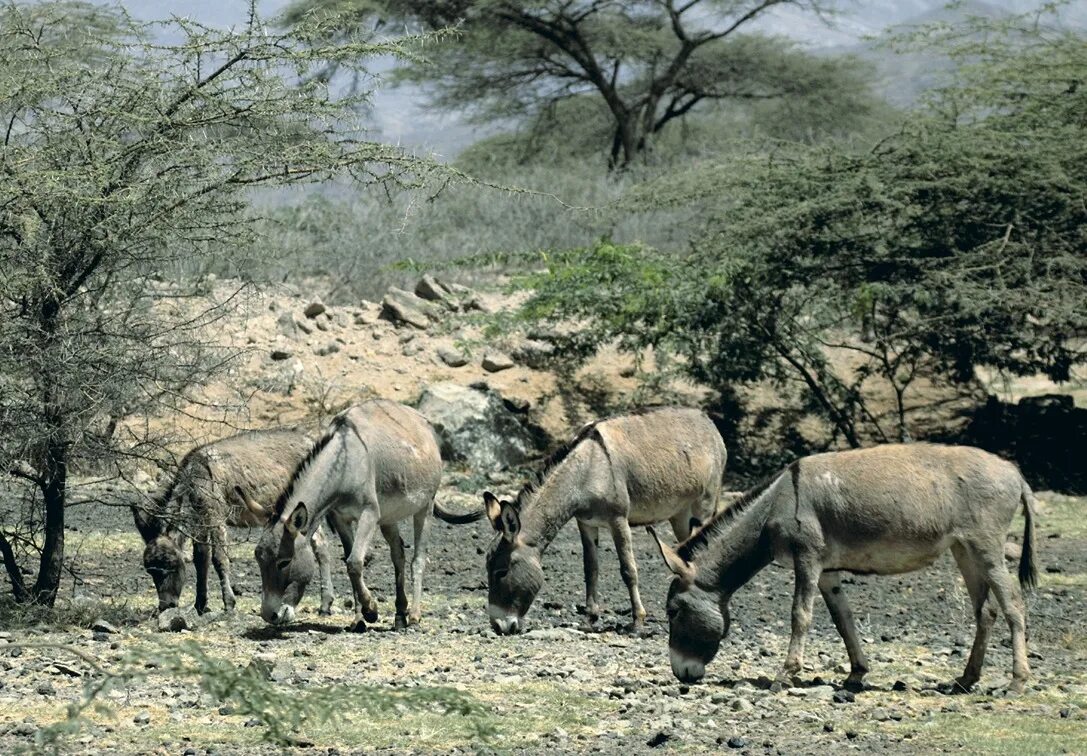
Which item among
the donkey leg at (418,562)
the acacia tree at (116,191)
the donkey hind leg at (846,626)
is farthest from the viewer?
the donkey leg at (418,562)

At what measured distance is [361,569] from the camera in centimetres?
1182

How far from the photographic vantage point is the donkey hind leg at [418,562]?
12483mm

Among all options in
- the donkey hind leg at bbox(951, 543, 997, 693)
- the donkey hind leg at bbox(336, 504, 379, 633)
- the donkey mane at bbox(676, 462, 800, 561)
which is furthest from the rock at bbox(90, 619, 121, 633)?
the donkey hind leg at bbox(951, 543, 997, 693)

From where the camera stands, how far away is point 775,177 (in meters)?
22.0

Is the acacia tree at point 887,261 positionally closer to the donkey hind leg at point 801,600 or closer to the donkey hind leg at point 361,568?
the donkey hind leg at point 361,568

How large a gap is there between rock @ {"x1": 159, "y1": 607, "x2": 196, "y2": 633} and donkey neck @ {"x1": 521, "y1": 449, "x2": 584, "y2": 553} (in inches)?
97.6

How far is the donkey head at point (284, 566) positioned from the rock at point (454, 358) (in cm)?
1140

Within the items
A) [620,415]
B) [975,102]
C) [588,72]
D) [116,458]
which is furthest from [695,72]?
[116,458]

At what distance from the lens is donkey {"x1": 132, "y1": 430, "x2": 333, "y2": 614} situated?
12242 mm

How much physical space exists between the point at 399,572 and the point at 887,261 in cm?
1031

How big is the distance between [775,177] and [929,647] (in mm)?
11162

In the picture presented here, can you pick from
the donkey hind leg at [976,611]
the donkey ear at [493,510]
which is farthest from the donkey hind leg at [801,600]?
the donkey ear at [493,510]

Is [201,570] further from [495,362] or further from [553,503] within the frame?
[495,362]

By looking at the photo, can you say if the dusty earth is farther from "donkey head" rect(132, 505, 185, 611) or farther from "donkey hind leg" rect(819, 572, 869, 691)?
"donkey head" rect(132, 505, 185, 611)
